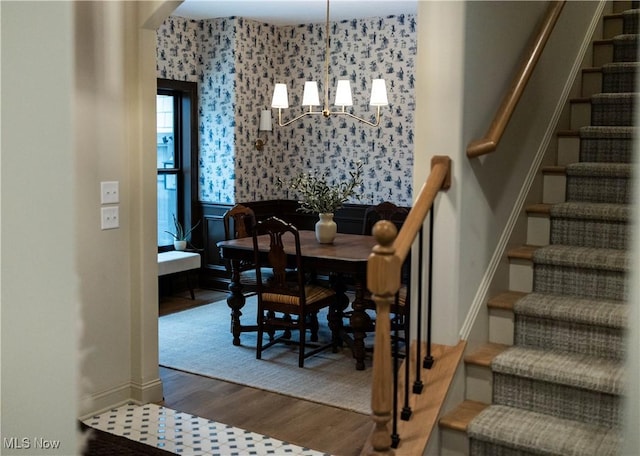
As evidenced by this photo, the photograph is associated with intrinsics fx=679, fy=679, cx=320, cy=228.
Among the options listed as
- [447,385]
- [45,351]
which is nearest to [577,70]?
[447,385]

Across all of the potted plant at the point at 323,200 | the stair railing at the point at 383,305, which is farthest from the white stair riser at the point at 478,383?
the potted plant at the point at 323,200

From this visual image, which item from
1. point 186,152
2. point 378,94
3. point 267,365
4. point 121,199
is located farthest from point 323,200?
point 186,152

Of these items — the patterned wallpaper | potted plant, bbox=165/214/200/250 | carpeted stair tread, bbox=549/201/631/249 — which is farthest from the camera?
potted plant, bbox=165/214/200/250

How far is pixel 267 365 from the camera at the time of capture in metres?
4.55

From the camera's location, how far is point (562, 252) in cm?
294

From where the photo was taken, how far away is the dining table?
4434 millimetres

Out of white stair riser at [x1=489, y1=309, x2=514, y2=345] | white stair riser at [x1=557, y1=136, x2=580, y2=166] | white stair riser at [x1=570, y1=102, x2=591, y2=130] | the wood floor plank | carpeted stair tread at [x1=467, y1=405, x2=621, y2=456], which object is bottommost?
the wood floor plank

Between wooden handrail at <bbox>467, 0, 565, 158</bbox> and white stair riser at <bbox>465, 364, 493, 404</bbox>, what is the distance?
833 mm

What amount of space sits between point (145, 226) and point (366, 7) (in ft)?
12.1

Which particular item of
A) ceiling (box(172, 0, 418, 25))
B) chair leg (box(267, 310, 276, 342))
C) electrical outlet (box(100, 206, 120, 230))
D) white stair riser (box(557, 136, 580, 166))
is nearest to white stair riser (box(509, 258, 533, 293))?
white stair riser (box(557, 136, 580, 166))

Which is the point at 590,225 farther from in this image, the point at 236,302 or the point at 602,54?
the point at 236,302

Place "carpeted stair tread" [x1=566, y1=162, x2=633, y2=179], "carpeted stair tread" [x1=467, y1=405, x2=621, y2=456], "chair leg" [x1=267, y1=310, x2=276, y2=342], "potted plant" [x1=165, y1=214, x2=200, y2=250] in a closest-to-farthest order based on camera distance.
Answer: "carpeted stair tread" [x1=467, y1=405, x2=621, y2=456] → "carpeted stair tread" [x1=566, y1=162, x2=633, y2=179] → "chair leg" [x1=267, y1=310, x2=276, y2=342] → "potted plant" [x1=165, y1=214, x2=200, y2=250]

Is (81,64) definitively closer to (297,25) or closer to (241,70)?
(241,70)

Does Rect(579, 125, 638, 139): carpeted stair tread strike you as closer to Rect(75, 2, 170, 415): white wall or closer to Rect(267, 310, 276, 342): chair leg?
Rect(75, 2, 170, 415): white wall
